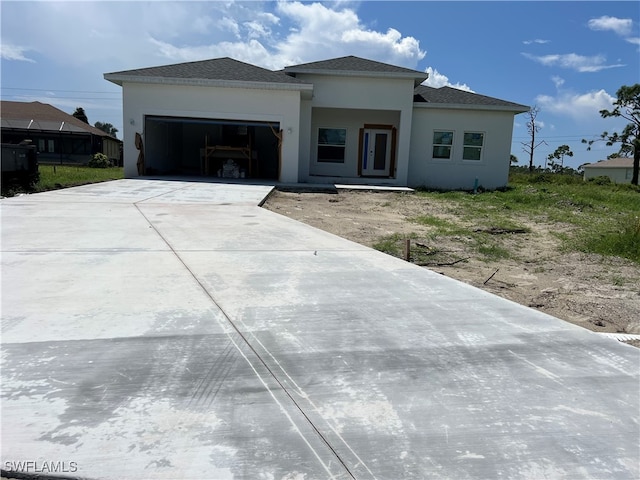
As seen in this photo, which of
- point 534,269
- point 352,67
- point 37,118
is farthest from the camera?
point 37,118

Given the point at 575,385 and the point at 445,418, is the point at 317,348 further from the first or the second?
the point at 575,385

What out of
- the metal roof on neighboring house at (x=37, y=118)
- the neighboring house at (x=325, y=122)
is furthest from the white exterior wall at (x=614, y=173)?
the metal roof on neighboring house at (x=37, y=118)

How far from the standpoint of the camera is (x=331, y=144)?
869 inches

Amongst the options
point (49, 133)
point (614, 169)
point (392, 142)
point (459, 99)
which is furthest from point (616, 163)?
point (49, 133)

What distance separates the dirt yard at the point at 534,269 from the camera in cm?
511

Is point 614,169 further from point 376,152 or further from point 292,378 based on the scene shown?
point 292,378

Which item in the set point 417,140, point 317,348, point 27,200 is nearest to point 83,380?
point 317,348

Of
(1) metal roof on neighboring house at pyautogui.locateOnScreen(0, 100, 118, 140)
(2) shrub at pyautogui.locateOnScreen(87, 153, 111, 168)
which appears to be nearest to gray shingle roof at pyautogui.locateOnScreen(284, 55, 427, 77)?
(2) shrub at pyautogui.locateOnScreen(87, 153, 111, 168)

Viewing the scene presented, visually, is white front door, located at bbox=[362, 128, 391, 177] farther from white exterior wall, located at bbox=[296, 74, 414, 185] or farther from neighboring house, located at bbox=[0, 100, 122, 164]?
neighboring house, located at bbox=[0, 100, 122, 164]

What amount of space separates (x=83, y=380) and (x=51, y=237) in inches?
176

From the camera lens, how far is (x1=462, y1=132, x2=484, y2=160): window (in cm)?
2112

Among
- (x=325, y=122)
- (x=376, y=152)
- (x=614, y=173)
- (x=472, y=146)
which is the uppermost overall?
(x=325, y=122)

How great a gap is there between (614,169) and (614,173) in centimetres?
54

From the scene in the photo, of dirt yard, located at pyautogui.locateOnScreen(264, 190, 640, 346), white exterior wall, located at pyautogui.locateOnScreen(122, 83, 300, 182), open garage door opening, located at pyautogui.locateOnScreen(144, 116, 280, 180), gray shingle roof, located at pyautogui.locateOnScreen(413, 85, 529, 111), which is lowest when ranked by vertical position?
dirt yard, located at pyautogui.locateOnScreen(264, 190, 640, 346)
